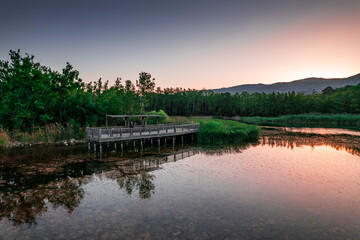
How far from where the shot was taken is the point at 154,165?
18516 mm

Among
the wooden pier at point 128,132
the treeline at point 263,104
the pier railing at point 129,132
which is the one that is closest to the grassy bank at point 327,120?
the treeline at point 263,104

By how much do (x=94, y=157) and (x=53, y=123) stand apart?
1335cm

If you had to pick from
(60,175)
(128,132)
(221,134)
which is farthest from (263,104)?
(60,175)

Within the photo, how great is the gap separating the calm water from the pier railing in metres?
2.53

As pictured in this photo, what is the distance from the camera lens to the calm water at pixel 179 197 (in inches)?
339

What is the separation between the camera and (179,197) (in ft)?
39.1

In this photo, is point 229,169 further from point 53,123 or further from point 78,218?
point 53,123

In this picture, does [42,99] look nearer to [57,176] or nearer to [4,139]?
[4,139]

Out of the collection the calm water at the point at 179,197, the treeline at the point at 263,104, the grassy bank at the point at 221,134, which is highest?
the treeline at the point at 263,104

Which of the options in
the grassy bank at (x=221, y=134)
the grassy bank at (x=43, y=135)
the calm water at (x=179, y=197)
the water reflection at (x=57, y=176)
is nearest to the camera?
the calm water at (x=179, y=197)

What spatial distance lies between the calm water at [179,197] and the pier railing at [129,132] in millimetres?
2529

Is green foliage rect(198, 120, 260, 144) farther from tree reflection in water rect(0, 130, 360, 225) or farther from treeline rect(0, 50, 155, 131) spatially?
treeline rect(0, 50, 155, 131)

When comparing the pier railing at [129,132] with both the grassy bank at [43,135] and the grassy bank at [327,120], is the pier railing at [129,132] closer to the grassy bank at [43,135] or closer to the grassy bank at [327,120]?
the grassy bank at [43,135]

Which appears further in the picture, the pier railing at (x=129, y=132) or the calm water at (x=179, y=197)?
the pier railing at (x=129, y=132)
